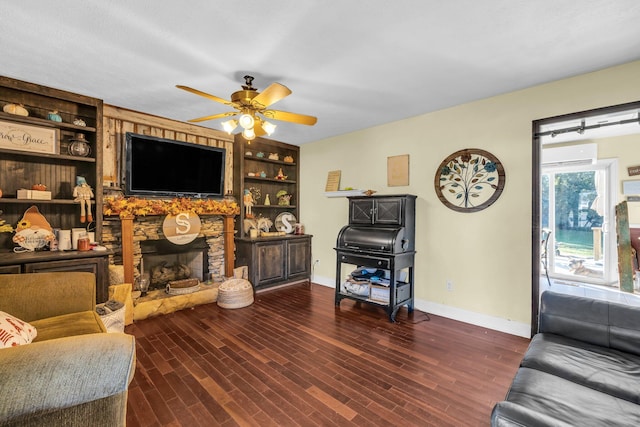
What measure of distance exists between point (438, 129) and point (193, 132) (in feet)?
10.9

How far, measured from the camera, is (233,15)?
1.80 metres

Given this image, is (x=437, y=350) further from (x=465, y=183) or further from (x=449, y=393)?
(x=465, y=183)

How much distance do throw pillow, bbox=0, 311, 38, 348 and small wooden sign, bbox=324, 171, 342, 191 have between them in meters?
3.68

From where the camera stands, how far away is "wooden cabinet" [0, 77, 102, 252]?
2.84 metres

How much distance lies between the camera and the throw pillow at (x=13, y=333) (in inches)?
56.0

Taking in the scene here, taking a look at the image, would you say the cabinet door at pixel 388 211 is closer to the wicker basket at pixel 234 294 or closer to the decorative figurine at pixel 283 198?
the wicker basket at pixel 234 294

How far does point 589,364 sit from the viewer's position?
1.57m

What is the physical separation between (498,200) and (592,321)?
1509 mm

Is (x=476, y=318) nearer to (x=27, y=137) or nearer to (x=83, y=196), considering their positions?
(x=83, y=196)

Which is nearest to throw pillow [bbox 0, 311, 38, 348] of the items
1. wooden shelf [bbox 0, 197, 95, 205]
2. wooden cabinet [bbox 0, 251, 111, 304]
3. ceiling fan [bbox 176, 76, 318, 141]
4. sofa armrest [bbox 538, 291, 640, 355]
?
wooden cabinet [bbox 0, 251, 111, 304]

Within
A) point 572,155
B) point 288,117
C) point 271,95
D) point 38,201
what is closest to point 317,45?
point 271,95

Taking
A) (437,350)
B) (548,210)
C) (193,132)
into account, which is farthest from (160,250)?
(548,210)

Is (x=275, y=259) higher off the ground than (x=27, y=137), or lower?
lower

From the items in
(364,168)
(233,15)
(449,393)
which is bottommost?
(449,393)
